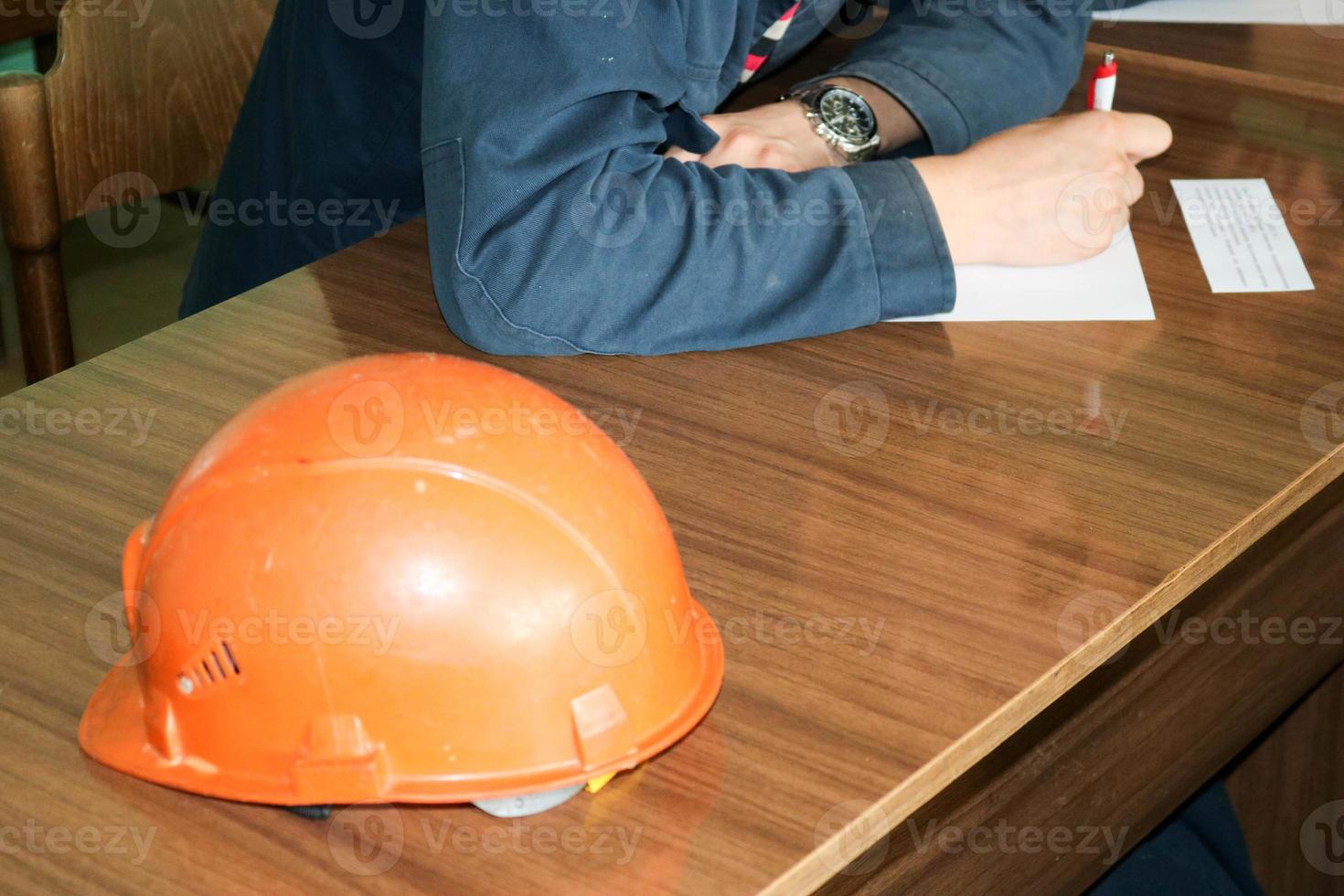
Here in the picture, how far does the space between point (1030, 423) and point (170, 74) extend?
0.82 metres

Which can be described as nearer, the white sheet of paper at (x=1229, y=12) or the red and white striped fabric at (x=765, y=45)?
the red and white striped fabric at (x=765, y=45)

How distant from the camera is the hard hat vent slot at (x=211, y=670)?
1.87 ft

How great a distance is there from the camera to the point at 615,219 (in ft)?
2.98

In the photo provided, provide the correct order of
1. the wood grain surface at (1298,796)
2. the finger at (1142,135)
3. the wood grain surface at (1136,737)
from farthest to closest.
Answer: the wood grain surface at (1298,796), the finger at (1142,135), the wood grain surface at (1136,737)

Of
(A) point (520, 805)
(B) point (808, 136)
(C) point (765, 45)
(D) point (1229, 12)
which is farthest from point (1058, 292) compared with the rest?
(D) point (1229, 12)

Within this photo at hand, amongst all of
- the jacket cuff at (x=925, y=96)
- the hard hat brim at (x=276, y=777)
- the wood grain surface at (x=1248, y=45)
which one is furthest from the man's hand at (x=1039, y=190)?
the hard hat brim at (x=276, y=777)

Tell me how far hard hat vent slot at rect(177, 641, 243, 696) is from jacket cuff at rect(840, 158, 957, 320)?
20.6 inches

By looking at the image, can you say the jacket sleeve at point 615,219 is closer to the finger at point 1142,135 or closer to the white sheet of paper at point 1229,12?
the finger at point 1142,135

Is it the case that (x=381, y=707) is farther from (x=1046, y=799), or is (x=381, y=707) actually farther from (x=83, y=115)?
(x=83, y=115)

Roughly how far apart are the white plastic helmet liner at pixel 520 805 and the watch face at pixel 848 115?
741 millimetres

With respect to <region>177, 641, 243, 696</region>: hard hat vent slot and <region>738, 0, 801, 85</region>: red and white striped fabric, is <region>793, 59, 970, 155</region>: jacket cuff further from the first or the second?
<region>177, 641, 243, 696</region>: hard hat vent slot

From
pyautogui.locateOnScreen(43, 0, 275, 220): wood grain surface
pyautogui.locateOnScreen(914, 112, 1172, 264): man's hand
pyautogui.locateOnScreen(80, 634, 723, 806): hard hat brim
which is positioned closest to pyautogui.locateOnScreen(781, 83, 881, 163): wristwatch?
pyautogui.locateOnScreen(914, 112, 1172, 264): man's hand

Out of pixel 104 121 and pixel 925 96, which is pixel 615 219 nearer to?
pixel 925 96

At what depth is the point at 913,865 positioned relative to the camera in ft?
2.47
